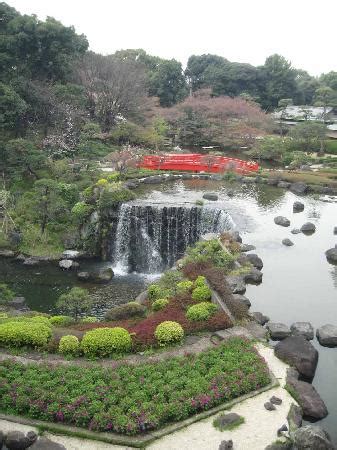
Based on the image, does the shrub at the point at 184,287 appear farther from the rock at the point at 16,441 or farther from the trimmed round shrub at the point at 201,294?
the rock at the point at 16,441

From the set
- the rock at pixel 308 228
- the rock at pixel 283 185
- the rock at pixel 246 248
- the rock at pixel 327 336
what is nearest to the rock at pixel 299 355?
the rock at pixel 327 336

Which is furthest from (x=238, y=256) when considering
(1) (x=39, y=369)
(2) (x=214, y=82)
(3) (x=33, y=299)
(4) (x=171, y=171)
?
(2) (x=214, y=82)

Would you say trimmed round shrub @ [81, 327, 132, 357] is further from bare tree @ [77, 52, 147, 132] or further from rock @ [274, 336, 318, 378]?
bare tree @ [77, 52, 147, 132]

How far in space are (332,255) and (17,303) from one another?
2007 cm

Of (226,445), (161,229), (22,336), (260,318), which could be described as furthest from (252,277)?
(226,445)

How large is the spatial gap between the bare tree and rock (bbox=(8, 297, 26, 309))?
110ft

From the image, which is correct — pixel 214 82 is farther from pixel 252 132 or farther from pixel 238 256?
pixel 238 256

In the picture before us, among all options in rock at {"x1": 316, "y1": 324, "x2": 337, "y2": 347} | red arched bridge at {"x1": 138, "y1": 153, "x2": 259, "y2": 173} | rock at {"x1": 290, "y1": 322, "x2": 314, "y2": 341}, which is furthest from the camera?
red arched bridge at {"x1": 138, "y1": 153, "x2": 259, "y2": 173}

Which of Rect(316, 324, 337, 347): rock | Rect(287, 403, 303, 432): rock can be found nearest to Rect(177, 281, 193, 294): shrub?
Rect(316, 324, 337, 347): rock

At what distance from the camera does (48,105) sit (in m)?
45.5

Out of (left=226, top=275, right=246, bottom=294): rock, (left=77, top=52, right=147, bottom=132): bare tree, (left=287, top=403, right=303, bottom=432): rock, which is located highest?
(left=77, top=52, right=147, bottom=132): bare tree

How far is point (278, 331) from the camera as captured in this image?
21094 millimetres

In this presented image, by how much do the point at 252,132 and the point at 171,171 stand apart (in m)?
15.5

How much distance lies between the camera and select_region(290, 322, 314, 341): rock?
2139cm
